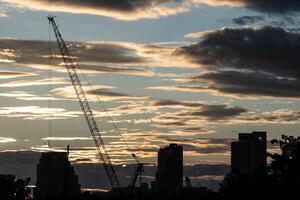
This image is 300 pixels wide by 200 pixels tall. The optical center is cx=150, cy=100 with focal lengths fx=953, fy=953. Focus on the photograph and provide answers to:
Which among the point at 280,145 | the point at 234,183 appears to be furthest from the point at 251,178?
the point at 280,145

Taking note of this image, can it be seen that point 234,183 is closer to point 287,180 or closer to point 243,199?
point 243,199

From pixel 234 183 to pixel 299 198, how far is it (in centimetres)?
3378

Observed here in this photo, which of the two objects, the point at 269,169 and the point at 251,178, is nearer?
the point at 269,169

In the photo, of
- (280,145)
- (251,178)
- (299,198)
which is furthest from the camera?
(251,178)

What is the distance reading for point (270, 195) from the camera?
158 metres

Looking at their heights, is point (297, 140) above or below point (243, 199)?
above

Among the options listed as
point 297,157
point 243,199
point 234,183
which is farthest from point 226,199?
point 297,157

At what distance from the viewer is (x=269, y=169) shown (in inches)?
6304

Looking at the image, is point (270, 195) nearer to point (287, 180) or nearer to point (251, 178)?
point (287, 180)

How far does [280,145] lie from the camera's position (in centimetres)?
16000

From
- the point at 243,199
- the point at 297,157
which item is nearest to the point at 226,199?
the point at 243,199

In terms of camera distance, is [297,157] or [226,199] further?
[226,199]

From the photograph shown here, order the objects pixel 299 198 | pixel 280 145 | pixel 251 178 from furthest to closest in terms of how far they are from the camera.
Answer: pixel 251 178, pixel 280 145, pixel 299 198

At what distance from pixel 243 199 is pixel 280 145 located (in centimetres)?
1277
